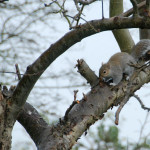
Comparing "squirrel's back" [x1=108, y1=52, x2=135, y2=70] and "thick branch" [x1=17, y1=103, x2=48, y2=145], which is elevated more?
"squirrel's back" [x1=108, y1=52, x2=135, y2=70]

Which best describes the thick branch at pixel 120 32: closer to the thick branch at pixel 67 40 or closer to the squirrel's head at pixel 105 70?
the squirrel's head at pixel 105 70

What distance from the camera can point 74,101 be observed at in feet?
5.04

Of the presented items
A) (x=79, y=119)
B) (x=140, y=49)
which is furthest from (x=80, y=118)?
(x=140, y=49)

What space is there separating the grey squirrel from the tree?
0.96 meters

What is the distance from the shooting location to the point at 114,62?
11.6 ft

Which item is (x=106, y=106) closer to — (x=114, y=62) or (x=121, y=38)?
(x=121, y=38)

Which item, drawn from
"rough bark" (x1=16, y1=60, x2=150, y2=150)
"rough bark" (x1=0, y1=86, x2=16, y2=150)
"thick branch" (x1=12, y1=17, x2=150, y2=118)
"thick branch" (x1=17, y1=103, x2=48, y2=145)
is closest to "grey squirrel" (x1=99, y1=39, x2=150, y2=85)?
"rough bark" (x1=16, y1=60, x2=150, y2=150)

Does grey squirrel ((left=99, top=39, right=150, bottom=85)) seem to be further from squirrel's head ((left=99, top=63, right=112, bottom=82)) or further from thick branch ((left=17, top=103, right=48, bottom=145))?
thick branch ((left=17, top=103, right=48, bottom=145))

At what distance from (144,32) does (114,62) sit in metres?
0.77

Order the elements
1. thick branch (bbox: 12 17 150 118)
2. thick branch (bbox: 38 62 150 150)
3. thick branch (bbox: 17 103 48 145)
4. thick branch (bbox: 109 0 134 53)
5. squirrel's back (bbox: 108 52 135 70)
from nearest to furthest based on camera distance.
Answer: thick branch (bbox: 12 17 150 118), thick branch (bbox: 38 62 150 150), thick branch (bbox: 17 103 48 145), thick branch (bbox: 109 0 134 53), squirrel's back (bbox: 108 52 135 70)

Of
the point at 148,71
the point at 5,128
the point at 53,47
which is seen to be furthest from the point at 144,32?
the point at 5,128

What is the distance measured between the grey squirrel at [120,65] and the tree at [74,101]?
959 mm

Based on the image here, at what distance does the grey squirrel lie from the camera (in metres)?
3.09

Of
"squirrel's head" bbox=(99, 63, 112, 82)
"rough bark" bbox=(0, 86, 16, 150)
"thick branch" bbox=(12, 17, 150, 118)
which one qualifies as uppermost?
"squirrel's head" bbox=(99, 63, 112, 82)
